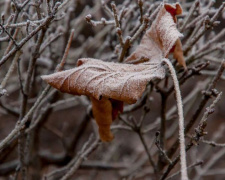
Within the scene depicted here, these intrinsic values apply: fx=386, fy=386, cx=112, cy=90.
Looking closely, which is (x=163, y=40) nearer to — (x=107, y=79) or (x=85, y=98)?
(x=107, y=79)

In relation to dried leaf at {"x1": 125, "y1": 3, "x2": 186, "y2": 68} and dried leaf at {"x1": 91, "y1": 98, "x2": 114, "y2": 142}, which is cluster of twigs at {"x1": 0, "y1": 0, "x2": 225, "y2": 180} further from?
dried leaf at {"x1": 91, "y1": 98, "x2": 114, "y2": 142}

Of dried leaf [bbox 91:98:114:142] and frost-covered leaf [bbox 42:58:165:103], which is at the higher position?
frost-covered leaf [bbox 42:58:165:103]

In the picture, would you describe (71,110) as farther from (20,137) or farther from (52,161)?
(20,137)

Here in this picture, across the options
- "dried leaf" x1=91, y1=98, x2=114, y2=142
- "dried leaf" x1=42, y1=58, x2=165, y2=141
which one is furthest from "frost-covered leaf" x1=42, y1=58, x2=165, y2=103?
"dried leaf" x1=91, y1=98, x2=114, y2=142

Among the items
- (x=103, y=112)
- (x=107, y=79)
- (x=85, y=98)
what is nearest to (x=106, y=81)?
(x=107, y=79)

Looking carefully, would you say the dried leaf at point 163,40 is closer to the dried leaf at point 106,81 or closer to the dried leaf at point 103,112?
the dried leaf at point 106,81

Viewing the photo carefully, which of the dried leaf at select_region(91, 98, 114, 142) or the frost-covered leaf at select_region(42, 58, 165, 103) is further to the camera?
the dried leaf at select_region(91, 98, 114, 142)

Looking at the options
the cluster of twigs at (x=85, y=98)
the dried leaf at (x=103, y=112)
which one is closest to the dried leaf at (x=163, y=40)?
the cluster of twigs at (x=85, y=98)
